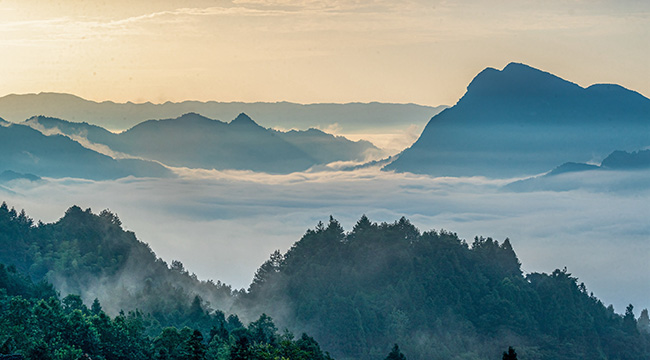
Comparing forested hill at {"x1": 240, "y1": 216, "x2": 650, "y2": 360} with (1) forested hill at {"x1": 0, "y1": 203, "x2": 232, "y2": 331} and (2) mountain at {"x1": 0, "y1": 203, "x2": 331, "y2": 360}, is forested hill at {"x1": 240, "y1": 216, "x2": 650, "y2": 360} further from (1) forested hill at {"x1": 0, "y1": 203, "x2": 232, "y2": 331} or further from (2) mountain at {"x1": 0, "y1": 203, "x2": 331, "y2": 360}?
(1) forested hill at {"x1": 0, "y1": 203, "x2": 232, "y2": 331}

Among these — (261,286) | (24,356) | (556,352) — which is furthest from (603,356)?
(24,356)

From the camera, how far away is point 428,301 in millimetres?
119125

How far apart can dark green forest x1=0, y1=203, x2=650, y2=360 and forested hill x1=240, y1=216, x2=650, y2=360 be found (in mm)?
162

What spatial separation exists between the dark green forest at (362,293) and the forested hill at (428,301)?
6.4 inches

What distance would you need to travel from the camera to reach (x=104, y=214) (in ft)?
417

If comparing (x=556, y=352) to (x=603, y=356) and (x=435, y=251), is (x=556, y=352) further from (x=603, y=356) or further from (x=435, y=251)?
(x=435, y=251)

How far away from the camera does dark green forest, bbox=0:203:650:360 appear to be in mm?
108688

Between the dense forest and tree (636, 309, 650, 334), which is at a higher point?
tree (636, 309, 650, 334)

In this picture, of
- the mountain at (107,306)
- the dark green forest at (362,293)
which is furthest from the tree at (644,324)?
the mountain at (107,306)

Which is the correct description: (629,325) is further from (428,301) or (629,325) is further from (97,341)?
(97,341)

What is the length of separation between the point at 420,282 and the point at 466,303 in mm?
6492

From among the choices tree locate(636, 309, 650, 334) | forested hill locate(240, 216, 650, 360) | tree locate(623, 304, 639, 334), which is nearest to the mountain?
forested hill locate(240, 216, 650, 360)

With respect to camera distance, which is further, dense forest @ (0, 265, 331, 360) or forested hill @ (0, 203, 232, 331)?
forested hill @ (0, 203, 232, 331)

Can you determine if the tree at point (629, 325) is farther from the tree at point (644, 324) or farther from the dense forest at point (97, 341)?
the dense forest at point (97, 341)
